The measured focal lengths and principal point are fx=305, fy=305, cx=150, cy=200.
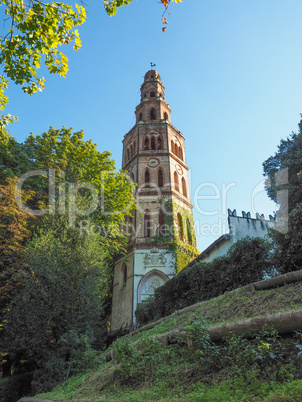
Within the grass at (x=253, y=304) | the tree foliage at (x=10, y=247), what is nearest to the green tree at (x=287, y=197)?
the grass at (x=253, y=304)

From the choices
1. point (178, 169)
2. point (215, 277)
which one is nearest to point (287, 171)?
point (215, 277)

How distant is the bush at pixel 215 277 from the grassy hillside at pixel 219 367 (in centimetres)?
292

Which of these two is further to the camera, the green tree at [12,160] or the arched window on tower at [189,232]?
the arched window on tower at [189,232]

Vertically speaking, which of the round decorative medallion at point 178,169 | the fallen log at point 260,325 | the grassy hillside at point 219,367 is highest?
the round decorative medallion at point 178,169

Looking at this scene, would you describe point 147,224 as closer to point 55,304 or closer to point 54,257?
point 54,257

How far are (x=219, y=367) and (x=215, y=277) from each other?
A: 283 inches

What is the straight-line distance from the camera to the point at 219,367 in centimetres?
461

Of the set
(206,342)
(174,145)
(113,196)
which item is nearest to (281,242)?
(206,342)

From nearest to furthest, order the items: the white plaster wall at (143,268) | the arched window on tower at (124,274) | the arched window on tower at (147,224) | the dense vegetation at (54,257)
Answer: the dense vegetation at (54,257) < the white plaster wall at (143,268) < the arched window on tower at (124,274) < the arched window on tower at (147,224)

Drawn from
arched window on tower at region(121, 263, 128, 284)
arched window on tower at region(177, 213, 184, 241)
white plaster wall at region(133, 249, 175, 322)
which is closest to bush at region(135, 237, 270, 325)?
white plaster wall at region(133, 249, 175, 322)

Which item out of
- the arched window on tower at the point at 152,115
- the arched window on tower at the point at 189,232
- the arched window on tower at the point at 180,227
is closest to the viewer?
the arched window on tower at the point at 180,227

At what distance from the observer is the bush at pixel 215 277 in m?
10.1

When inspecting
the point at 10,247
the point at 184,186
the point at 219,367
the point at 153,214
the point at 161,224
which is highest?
the point at 184,186

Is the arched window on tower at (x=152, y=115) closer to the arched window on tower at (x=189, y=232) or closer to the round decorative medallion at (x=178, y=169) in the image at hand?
the round decorative medallion at (x=178, y=169)
